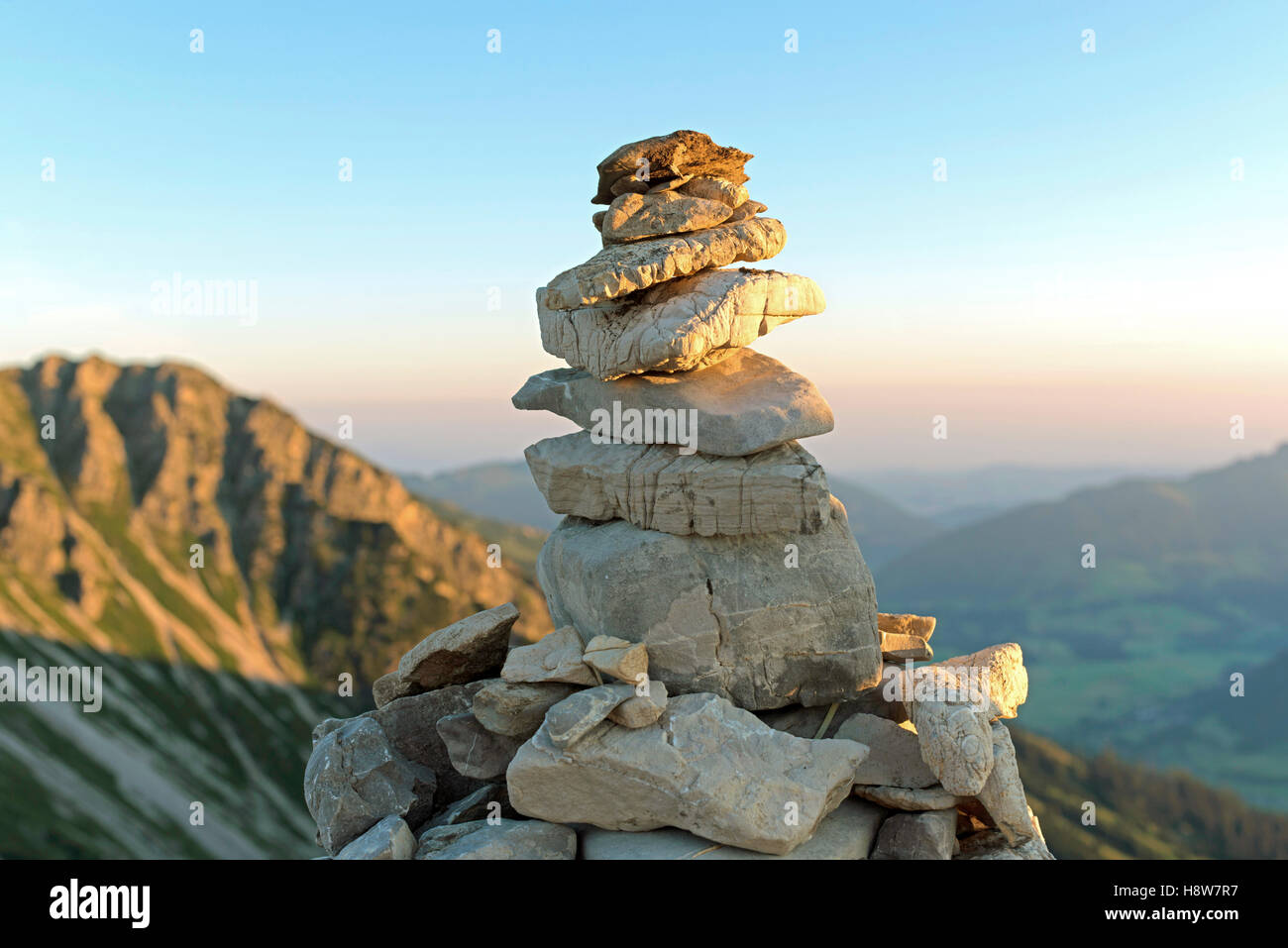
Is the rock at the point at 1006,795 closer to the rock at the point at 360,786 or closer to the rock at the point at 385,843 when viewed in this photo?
the rock at the point at 385,843

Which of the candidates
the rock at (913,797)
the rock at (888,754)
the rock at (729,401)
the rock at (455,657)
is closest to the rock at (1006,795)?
the rock at (913,797)

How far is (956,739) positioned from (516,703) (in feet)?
19.4

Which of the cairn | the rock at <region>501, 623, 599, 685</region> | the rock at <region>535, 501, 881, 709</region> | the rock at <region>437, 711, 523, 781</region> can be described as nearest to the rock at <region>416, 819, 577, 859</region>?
the cairn

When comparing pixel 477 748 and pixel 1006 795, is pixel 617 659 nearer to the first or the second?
pixel 477 748

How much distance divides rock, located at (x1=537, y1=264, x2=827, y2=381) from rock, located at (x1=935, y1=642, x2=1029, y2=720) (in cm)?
612

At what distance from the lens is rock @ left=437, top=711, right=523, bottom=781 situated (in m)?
13.6

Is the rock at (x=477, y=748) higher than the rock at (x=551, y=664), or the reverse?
the rock at (x=551, y=664)

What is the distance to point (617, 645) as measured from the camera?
1302cm

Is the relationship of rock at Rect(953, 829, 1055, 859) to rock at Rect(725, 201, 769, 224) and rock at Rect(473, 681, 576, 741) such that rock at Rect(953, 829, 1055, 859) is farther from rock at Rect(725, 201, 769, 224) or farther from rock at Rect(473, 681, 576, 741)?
rock at Rect(725, 201, 769, 224)

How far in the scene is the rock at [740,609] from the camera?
1353 centimetres

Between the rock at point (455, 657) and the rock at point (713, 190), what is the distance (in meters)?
7.44
